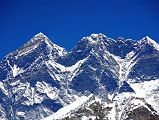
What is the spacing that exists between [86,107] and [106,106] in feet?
28.3

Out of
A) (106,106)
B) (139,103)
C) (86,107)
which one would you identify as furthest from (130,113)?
(86,107)

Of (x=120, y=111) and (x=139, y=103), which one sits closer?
(x=139, y=103)

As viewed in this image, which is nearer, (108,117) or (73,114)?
(108,117)

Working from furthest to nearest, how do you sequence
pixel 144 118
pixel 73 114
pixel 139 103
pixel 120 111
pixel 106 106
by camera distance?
pixel 73 114
pixel 120 111
pixel 106 106
pixel 139 103
pixel 144 118

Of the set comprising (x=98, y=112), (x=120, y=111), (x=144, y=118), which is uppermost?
(x=120, y=111)

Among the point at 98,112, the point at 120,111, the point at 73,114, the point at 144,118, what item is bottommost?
the point at 144,118

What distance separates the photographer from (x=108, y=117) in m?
53.8

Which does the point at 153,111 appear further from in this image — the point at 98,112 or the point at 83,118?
the point at 83,118

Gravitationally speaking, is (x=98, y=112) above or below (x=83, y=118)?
below

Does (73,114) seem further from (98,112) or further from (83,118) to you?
(98,112)

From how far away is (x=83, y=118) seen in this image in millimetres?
64000

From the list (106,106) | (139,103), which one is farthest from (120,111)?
(139,103)

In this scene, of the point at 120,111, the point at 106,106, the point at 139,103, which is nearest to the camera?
the point at 139,103

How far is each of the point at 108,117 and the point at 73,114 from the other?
1446cm
